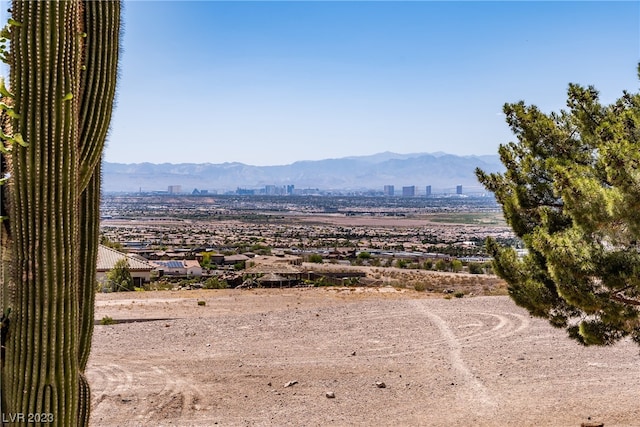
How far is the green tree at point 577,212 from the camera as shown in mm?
5848

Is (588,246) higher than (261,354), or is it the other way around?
(588,246)

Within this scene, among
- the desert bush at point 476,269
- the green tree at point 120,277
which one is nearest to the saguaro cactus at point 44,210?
the green tree at point 120,277

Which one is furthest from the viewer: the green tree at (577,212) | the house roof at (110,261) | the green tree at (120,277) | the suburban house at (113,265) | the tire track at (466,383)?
the house roof at (110,261)

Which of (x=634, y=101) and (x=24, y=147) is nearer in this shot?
(x=24, y=147)

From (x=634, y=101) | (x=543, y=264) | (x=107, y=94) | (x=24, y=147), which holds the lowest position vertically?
(x=543, y=264)

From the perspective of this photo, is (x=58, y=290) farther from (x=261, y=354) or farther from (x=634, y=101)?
(x=261, y=354)

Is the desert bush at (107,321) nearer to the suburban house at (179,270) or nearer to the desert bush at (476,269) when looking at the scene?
the suburban house at (179,270)

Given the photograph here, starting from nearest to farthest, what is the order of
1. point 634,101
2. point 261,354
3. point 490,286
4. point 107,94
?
1. point 107,94
2. point 634,101
3. point 261,354
4. point 490,286

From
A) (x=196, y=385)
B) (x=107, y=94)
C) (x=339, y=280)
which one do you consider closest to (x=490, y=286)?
(x=339, y=280)

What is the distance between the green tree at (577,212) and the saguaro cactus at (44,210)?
4673 mm

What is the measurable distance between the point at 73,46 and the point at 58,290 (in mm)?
1571

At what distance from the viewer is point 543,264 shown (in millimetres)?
7754

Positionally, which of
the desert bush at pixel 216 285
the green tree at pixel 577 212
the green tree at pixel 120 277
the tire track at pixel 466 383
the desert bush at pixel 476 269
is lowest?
the desert bush at pixel 476 269

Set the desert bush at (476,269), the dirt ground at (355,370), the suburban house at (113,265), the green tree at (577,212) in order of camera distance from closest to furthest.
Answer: the green tree at (577,212) < the dirt ground at (355,370) < the suburban house at (113,265) < the desert bush at (476,269)
